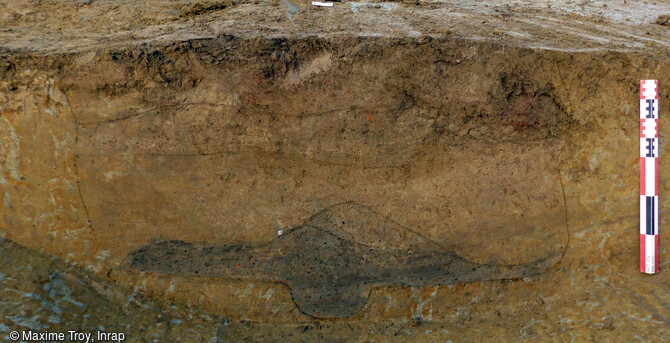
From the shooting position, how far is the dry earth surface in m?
3.18

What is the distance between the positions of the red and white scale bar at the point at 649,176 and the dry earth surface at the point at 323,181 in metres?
0.07

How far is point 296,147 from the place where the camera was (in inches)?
128

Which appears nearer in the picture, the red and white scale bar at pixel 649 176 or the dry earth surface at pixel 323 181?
the dry earth surface at pixel 323 181

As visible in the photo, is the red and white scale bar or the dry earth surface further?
the red and white scale bar

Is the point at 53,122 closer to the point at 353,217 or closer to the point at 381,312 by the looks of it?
the point at 353,217

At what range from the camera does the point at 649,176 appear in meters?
3.38

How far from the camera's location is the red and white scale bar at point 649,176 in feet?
10.8

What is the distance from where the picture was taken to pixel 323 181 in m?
3.31

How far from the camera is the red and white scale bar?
3305mm

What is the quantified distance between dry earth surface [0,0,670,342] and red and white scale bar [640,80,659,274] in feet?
0.22

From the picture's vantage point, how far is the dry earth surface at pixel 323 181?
3180mm

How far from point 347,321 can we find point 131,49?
8.80 feet

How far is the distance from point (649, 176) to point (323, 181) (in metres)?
2.59

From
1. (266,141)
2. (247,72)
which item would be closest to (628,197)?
(266,141)
